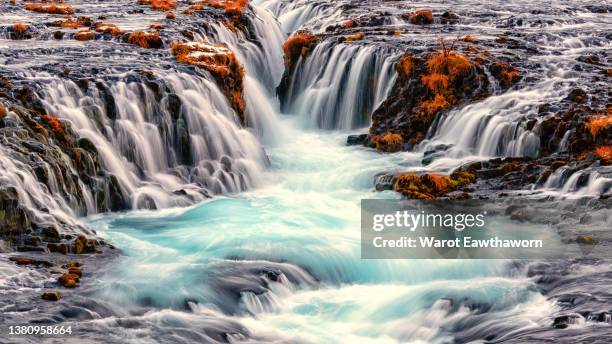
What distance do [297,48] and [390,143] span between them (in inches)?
279

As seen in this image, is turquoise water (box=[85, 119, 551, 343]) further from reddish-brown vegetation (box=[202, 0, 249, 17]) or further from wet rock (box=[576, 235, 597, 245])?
reddish-brown vegetation (box=[202, 0, 249, 17])

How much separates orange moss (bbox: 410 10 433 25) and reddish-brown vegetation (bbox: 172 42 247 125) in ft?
27.8

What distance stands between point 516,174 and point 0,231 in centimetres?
1064

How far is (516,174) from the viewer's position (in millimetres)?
18812

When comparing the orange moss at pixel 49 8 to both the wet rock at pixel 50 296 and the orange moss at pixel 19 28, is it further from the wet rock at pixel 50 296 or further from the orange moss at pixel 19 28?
the wet rock at pixel 50 296

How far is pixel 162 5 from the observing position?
3155 centimetres

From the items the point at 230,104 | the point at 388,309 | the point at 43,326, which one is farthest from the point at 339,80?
the point at 43,326

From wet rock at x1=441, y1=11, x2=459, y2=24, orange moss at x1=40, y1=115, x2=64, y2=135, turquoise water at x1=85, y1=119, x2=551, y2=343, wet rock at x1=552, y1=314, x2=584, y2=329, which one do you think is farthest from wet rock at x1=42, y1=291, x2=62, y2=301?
wet rock at x1=441, y1=11, x2=459, y2=24

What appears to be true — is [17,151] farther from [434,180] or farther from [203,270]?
[434,180]

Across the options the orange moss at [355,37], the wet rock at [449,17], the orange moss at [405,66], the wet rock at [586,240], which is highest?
the wet rock at [449,17]

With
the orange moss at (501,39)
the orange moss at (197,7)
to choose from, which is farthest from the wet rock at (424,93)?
the orange moss at (197,7)

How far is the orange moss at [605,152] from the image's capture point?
18.0 m

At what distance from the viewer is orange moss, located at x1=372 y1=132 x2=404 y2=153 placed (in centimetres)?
2200

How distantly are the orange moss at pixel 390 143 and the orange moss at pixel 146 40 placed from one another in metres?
7.12
